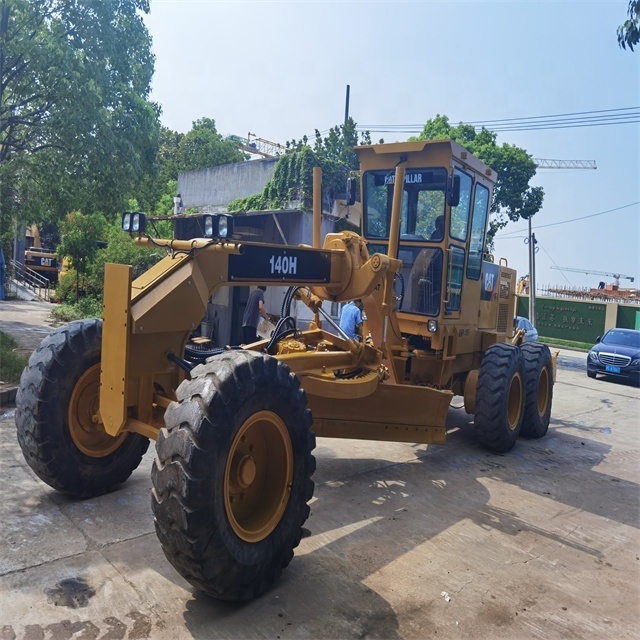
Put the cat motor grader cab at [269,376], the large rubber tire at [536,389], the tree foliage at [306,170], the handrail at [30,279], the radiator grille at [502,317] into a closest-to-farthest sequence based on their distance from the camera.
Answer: the cat motor grader cab at [269,376], the large rubber tire at [536,389], the radiator grille at [502,317], the tree foliage at [306,170], the handrail at [30,279]

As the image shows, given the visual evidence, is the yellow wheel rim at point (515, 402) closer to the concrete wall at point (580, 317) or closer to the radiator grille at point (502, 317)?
the radiator grille at point (502, 317)

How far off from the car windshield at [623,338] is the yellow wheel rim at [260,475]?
14.2 m

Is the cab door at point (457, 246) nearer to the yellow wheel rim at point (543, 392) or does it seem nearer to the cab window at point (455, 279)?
the cab window at point (455, 279)

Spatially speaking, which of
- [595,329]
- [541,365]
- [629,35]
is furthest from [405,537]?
[595,329]

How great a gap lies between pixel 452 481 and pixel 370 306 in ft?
6.10

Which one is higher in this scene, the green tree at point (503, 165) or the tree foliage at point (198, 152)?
the tree foliage at point (198, 152)

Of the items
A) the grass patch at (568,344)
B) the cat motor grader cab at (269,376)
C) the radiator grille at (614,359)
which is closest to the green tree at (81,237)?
the cat motor grader cab at (269,376)

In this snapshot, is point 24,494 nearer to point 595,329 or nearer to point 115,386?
point 115,386

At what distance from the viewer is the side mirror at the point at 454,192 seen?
6320mm

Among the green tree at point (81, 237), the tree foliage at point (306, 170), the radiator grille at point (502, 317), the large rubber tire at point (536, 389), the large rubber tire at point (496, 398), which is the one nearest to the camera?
the large rubber tire at point (496, 398)

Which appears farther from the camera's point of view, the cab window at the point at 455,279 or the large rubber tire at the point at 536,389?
the large rubber tire at the point at 536,389

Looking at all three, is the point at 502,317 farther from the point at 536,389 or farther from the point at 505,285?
the point at 536,389

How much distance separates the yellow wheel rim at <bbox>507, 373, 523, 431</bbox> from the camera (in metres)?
7.16

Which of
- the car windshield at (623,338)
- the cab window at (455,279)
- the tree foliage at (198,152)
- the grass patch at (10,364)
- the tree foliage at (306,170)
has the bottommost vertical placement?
the grass patch at (10,364)
